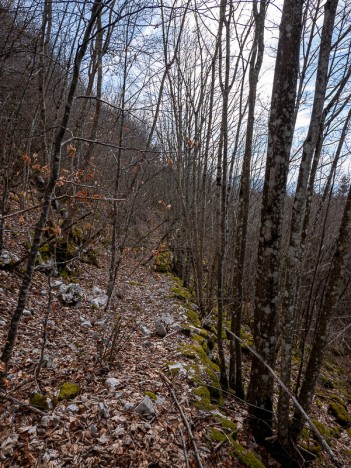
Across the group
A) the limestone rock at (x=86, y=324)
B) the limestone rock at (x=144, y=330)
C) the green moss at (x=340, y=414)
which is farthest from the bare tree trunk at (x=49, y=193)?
the green moss at (x=340, y=414)

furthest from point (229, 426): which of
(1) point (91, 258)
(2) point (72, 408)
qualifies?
(1) point (91, 258)

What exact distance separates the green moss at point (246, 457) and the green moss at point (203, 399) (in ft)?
1.74

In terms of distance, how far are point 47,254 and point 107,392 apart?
14.0 feet

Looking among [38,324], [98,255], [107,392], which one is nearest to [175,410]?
[107,392]

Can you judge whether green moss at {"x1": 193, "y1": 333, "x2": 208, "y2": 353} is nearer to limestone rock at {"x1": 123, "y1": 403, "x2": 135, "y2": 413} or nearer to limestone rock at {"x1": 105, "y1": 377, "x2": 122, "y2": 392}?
limestone rock at {"x1": 105, "y1": 377, "x2": 122, "y2": 392}

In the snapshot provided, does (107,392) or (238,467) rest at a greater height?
(107,392)

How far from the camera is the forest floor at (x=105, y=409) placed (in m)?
2.64

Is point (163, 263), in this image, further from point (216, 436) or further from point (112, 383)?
point (216, 436)

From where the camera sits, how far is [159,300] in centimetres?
811

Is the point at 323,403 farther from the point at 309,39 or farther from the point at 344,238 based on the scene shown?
the point at 309,39

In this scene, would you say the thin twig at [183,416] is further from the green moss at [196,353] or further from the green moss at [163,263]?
the green moss at [163,263]

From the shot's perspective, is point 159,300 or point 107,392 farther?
point 159,300

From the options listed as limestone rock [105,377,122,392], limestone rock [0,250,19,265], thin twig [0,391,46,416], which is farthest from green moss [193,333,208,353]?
limestone rock [0,250,19,265]

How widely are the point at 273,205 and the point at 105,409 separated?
2826mm
